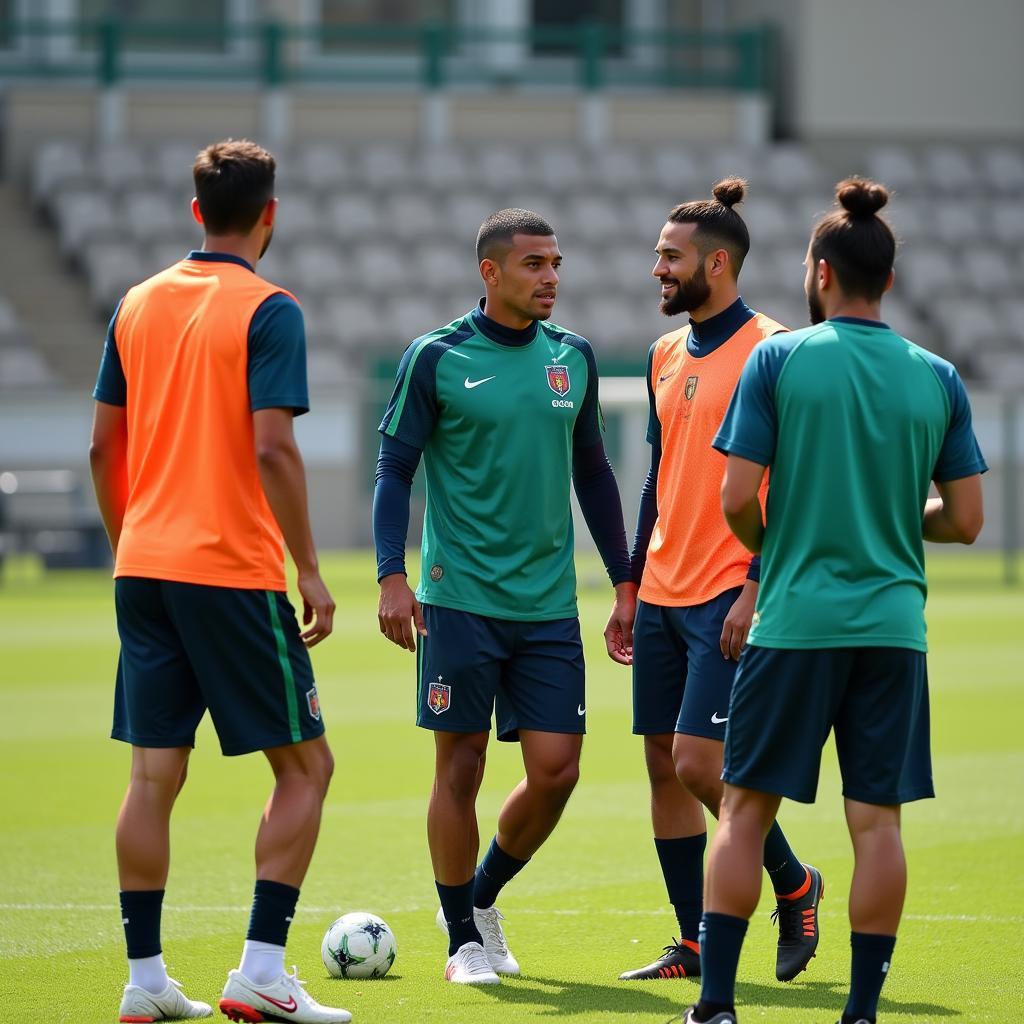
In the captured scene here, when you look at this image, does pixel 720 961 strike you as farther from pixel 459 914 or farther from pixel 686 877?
pixel 459 914

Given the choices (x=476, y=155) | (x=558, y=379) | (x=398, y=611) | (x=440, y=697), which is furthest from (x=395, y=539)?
(x=476, y=155)

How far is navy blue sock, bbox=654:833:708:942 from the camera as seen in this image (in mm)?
5480

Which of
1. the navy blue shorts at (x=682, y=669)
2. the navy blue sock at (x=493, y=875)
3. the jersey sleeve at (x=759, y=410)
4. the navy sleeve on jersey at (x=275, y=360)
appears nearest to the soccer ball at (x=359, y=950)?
the navy blue sock at (x=493, y=875)

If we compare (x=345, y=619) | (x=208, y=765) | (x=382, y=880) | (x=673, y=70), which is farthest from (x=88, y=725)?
(x=673, y=70)

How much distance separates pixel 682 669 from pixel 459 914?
38.9 inches

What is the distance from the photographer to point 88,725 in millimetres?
11000

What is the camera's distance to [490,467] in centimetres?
547

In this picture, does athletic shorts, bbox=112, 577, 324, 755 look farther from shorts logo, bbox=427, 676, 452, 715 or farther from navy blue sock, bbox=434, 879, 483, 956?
navy blue sock, bbox=434, 879, 483, 956

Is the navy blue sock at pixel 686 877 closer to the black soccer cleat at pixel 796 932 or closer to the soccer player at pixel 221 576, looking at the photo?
the black soccer cleat at pixel 796 932

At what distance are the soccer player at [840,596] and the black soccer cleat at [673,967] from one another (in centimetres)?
99

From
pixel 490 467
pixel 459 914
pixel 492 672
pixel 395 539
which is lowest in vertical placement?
pixel 459 914

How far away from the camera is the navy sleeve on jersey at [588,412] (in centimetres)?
573

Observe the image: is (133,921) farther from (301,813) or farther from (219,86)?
(219,86)

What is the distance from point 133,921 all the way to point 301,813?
0.51 meters
